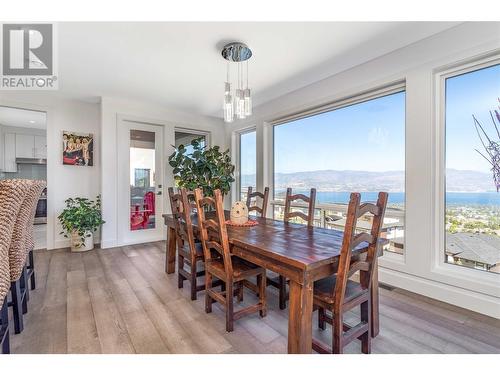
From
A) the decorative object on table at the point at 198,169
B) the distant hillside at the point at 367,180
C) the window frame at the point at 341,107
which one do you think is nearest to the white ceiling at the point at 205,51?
the window frame at the point at 341,107

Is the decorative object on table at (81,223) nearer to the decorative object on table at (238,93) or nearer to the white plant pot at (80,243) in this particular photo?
the white plant pot at (80,243)

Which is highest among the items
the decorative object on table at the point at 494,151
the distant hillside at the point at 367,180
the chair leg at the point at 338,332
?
the decorative object on table at the point at 494,151

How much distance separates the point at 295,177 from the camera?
383cm

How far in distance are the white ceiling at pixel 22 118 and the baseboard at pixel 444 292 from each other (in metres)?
5.82

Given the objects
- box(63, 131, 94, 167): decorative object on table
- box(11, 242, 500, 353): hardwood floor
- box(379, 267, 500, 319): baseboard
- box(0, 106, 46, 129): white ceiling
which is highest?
box(0, 106, 46, 129): white ceiling

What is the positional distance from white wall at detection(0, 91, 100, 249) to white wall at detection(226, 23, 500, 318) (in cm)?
426

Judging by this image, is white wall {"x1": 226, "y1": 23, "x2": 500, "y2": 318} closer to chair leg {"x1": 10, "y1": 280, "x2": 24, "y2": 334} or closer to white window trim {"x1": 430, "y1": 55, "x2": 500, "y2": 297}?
white window trim {"x1": 430, "y1": 55, "x2": 500, "y2": 297}

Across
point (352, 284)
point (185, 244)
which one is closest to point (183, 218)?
point (185, 244)

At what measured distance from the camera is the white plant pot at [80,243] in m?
3.62

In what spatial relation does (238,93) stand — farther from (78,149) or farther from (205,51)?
(78,149)

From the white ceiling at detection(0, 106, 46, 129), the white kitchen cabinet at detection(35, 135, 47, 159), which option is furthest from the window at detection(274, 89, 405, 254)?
the white kitchen cabinet at detection(35, 135, 47, 159)

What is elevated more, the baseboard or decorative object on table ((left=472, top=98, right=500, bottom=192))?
decorative object on table ((left=472, top=98, right=500, bottom=192))

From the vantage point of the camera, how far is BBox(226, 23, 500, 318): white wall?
1.95 m

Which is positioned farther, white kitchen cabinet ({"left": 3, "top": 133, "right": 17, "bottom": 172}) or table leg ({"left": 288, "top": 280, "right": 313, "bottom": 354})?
white kitchen cabinet ({"left": 3, "top": 133, "right": 17, "bottom": 172})
